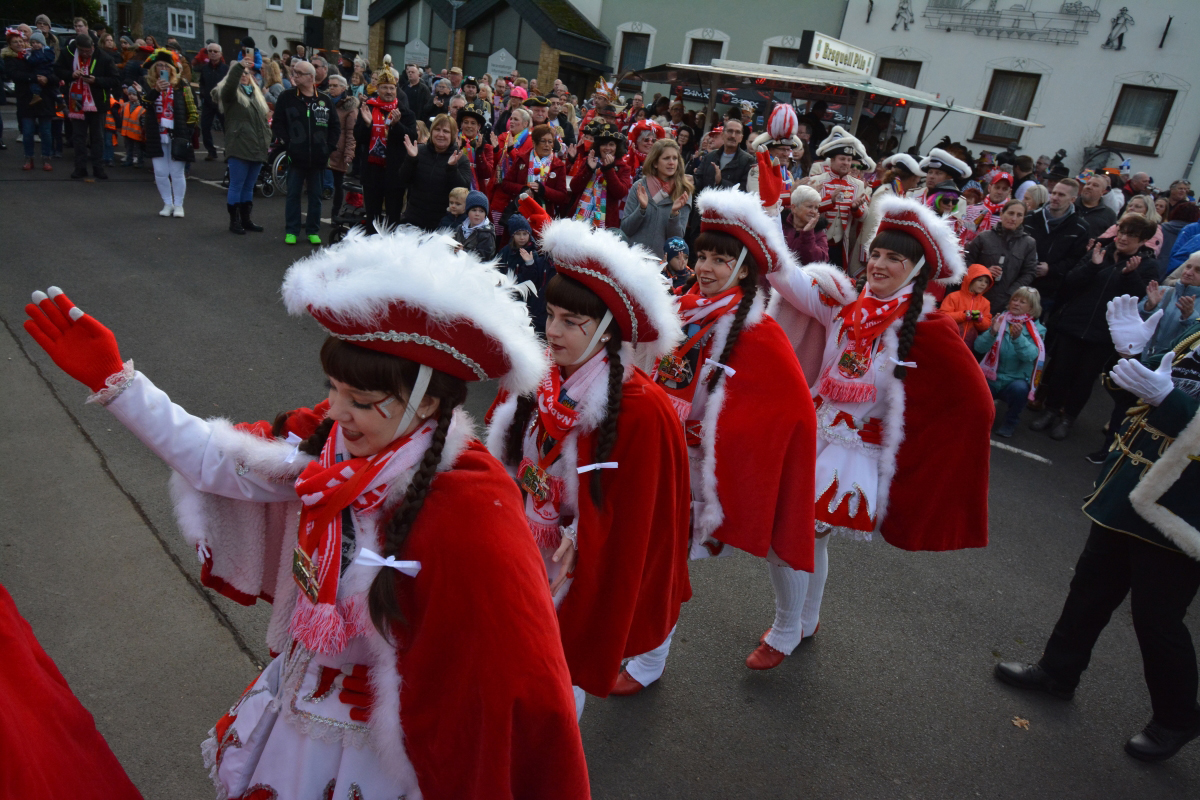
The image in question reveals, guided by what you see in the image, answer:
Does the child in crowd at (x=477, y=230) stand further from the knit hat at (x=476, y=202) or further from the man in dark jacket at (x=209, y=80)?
the man in dark jacket at (x=209, y=80)

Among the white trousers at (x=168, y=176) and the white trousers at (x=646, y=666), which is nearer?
the white trousers at (x=646, y=666)

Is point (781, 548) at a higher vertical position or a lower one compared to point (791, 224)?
lower

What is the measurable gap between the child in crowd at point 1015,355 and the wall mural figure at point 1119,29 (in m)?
16.3

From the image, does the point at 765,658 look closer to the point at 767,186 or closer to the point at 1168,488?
the point at 1168,488

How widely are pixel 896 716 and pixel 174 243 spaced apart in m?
9.04

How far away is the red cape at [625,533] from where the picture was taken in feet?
8.55

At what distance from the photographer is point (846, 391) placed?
3.67 meters

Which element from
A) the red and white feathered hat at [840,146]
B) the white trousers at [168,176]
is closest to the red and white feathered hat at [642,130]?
the red and white feathered hat at [840,146]

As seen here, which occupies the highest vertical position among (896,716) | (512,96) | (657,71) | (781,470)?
(657,71)

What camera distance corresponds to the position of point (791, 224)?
7.20 m

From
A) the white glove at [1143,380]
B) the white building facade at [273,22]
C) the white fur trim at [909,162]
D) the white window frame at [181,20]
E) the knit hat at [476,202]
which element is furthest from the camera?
the white window frame at [181,20]

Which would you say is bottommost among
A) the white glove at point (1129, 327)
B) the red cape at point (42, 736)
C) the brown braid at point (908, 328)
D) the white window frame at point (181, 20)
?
the red cape at point (42, 736)

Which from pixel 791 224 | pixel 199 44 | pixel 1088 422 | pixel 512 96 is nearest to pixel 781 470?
pixel 791 224

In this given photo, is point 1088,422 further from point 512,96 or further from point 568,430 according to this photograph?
point 512,96
